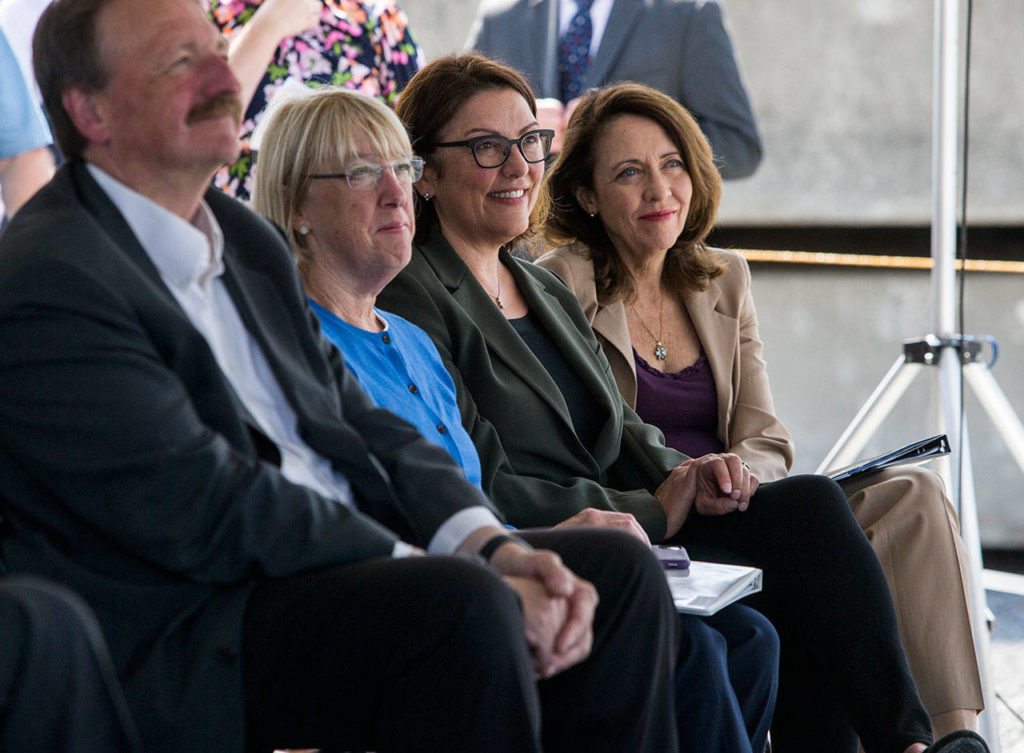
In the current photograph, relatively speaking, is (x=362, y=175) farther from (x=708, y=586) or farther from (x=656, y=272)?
(x=656, y=272)

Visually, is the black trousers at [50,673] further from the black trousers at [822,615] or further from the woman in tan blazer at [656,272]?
the woman in tan blazer at [656,272]

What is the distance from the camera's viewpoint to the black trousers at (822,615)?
1.88 metres

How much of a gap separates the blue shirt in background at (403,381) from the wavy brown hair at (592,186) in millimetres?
776

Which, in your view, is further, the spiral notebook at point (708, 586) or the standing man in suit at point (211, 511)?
the spiral notebook at point (708, 586)

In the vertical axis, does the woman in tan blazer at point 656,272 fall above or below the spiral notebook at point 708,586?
above

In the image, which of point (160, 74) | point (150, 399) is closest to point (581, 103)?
point (160, 74)

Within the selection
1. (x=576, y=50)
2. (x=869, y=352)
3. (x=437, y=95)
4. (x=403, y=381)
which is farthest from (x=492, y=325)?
(x=869, y=352)

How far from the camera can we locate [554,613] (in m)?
1.32

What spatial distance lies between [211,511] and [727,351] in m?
1.53

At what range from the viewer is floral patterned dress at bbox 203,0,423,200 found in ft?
8.79

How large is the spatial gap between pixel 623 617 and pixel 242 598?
44 cm

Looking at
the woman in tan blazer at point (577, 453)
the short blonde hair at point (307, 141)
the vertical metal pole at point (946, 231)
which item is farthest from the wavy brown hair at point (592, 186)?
the short blonde hair at point (307, 141)

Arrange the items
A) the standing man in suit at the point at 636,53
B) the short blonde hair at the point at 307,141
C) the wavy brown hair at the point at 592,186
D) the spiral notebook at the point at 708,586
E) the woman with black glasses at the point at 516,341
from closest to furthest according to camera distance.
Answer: the spiral notebook at the point at 708,586, the short blonde hair at the point at 307,141, the woman with black glasses at the point at 516,341, the wavy brown hair at the point at 592,186, the standing man in suit at the point at 636,53

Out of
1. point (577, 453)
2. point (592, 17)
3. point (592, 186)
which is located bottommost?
point (577, 453)
